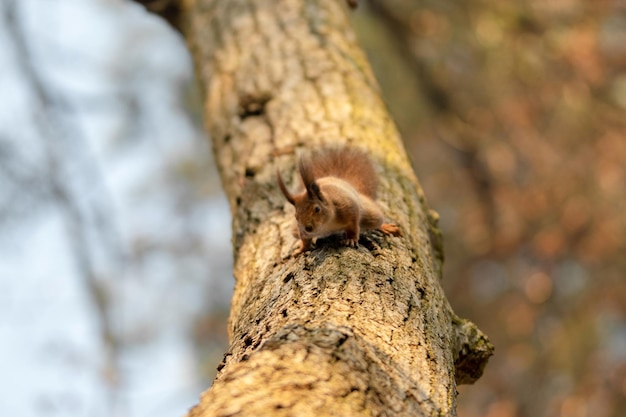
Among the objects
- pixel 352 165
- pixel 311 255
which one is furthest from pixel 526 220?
pixel 311 255

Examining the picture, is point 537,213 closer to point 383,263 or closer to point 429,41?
point 429,41

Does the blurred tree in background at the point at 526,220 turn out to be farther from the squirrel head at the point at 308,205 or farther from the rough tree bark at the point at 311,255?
the squirrel head at the point at 308,205

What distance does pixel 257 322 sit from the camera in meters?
1.97

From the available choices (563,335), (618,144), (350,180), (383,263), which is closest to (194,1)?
(350,180)

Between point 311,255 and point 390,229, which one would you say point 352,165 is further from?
point 311,255

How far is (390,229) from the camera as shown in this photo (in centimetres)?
243

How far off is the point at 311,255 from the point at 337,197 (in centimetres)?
44

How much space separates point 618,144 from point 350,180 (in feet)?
23.5

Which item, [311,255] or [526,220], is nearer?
[311,255]

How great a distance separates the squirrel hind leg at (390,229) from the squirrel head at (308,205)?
20cm

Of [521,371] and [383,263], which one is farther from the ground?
[521,371]

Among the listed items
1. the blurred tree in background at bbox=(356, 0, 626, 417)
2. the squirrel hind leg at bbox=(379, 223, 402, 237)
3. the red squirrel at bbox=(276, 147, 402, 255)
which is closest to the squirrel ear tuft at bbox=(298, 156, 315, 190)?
the red squirrel at bbox=(276, 147, 402, 255)

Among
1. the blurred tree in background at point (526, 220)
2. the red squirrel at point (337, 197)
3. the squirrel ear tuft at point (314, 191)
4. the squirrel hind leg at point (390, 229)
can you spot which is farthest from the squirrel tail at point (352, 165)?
the blurred tree in background at point (526, 220)

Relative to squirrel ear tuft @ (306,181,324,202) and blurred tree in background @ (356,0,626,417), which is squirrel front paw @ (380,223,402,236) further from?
blurred tree in background @ (356,0,626,417)
